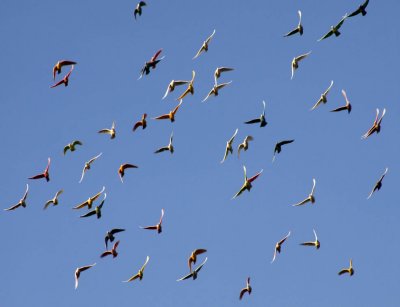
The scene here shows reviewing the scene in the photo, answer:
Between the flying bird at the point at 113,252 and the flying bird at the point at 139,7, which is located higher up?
the flying bird at the point at 139,7

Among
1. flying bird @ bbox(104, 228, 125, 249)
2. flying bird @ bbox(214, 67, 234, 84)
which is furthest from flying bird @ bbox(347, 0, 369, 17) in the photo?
flying bird @ bbox(104, 228, 125, 249)

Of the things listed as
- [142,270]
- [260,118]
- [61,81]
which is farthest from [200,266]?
[61,81]

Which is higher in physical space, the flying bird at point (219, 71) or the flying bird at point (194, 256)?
the flying bird at point (219, 71)

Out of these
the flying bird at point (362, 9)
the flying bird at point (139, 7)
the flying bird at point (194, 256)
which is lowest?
the flying bird at point (194, 256)

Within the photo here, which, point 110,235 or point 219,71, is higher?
point 219,71

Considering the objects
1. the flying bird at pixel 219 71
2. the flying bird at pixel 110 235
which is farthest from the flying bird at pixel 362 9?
the flying bird at pixel 110 235

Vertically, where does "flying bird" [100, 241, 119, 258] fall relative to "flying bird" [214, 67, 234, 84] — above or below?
below

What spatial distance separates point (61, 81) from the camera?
80062 mm

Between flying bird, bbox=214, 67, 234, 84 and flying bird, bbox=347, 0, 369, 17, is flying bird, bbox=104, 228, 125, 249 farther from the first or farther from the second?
flying bird, bbox=347, 0, 369, 17

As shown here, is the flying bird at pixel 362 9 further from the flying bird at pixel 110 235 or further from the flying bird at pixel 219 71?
the flying bird at pixel 110 235

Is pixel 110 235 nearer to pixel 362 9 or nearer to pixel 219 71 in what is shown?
pixel 219 71

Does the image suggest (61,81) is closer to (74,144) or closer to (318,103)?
(74,144)

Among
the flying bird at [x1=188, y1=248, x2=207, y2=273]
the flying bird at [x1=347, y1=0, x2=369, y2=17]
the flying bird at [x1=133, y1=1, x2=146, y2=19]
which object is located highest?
the flying bird at [x1=133, y1=1, x2=146, y2=19]

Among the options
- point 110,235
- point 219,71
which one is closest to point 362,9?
point 219,71
